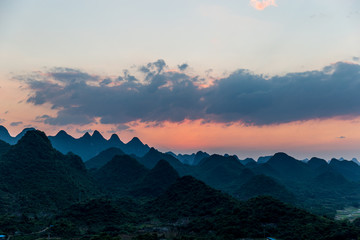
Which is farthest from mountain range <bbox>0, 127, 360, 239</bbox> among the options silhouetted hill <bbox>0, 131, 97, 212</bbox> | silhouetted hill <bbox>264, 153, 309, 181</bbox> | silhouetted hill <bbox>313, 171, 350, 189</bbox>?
silhouetted hill <bbox>264, 153, 309, 181</bbox>

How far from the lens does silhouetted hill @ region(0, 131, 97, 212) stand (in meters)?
65.1

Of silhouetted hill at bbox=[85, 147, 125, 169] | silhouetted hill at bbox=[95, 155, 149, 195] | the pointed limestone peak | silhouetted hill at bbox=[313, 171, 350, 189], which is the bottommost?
silhouetted hill at bbox=[313, 171, 350, 189]

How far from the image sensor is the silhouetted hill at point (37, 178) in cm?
6512

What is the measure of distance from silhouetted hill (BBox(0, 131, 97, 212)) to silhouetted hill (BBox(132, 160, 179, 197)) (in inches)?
785

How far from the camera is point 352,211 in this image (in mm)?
87750

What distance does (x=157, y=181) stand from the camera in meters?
109

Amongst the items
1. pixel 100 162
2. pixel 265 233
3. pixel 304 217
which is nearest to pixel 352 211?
pixel 304 217

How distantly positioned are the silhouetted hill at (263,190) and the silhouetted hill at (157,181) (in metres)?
31.1

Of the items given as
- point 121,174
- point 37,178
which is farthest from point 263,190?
point 37,178

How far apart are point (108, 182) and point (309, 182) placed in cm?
12101

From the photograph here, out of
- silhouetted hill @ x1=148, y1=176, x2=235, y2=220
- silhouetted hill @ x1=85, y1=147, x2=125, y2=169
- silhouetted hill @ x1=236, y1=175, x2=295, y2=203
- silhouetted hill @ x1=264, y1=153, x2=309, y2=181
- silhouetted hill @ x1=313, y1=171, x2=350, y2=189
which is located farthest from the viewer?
silhouetted hill @ x1=264, y1=153, x2=309, y2=181

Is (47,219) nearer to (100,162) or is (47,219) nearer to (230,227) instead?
(230,227)

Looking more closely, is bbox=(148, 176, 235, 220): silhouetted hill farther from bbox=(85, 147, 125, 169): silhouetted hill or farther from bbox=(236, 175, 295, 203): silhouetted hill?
bbox=(85, 147, 125, 169): silhouetted hill

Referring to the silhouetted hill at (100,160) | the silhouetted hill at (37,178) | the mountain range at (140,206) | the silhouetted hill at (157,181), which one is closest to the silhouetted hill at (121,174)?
the mountain range at (140,206)
